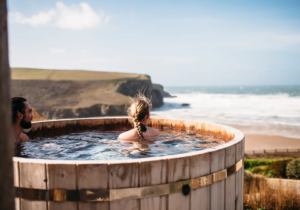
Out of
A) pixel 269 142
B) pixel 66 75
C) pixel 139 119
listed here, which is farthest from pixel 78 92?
pixel 139 119

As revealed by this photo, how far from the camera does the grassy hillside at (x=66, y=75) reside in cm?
5554

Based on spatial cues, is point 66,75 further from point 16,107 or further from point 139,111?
point 16,107

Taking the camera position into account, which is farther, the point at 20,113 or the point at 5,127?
the point at 20,113

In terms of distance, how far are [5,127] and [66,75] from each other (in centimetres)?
6185

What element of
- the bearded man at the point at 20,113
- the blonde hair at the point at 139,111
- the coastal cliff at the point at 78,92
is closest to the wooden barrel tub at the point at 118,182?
the bearded man at the point at 20,113

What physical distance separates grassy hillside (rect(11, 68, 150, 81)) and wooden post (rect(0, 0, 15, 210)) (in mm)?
52838

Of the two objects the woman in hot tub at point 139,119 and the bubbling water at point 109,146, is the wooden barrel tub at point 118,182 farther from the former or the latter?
the woman in hot tub at point 139,119

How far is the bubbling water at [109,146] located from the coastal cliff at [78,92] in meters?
32.0

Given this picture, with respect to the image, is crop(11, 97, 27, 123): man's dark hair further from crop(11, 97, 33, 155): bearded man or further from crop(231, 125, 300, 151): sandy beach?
crop(231, 125, 300, 151): sandy beach

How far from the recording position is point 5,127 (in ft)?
4.30

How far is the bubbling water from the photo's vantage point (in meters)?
3.48

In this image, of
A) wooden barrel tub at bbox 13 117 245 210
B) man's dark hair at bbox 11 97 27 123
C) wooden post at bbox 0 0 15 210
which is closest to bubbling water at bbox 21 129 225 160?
man's dark hair at bbox 11 97 27 123

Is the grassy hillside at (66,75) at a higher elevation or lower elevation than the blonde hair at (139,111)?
higher

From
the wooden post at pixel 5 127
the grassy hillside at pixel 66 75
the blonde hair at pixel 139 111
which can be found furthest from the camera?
the grassy hillside at pixel 66 75
